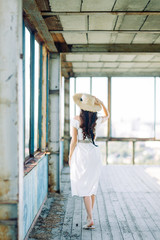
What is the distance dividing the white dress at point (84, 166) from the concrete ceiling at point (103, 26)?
137 centimetres

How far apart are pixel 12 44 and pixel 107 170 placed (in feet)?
19.5

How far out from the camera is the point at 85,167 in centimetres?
332

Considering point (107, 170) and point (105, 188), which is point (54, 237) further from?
point (107, 170)

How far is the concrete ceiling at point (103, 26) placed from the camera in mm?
3254

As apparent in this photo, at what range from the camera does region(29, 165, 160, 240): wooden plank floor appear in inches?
129

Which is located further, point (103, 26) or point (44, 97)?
point (44, 97)

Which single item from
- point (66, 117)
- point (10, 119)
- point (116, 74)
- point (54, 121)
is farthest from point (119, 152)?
point (10, 119)

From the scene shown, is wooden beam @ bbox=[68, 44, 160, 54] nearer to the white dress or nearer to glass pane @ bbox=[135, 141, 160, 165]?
the white dress

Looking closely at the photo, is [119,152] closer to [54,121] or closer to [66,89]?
[66,89]

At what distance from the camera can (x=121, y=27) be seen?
4086mm

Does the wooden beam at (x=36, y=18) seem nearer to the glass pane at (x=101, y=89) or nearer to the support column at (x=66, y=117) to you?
the support column at (x=66, y=117)

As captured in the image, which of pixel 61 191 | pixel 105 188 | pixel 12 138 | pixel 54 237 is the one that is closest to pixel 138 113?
pixel 105 188

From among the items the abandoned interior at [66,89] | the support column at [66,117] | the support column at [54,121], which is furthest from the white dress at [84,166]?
the support column at [66,117]

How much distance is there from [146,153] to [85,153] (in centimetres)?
566
